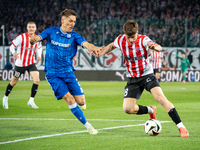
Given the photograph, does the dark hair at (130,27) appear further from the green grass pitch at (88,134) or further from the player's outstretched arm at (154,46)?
the green grass pitch at (88,134)

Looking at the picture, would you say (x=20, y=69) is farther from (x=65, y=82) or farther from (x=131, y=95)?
(x=131, y=95)

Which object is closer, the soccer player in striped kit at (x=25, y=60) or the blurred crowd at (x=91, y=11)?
the soccer player in striped kit at (x=25, y=60)

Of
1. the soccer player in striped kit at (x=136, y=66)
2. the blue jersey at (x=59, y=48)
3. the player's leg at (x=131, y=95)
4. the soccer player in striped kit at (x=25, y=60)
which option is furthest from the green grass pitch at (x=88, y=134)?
the soccer player in striped kit at (x=25, y=60)

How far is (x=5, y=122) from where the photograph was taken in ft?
24.0

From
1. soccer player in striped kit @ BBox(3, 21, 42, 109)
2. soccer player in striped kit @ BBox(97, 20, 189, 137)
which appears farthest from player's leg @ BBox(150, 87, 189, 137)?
soccer player in striped kit @ BBox(3, 21, 42, 109)

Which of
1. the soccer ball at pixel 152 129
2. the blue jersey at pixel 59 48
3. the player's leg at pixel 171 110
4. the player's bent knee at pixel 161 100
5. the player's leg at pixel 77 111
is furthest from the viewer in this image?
the blue jersey at pixel 59 48

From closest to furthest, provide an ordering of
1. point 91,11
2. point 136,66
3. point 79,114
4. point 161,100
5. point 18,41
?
point 161,100 < point 79,114 < point 136,66 < point 18,41 < point 91,11

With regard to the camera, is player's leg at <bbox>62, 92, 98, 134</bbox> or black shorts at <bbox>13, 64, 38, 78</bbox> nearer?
player's leg at <bbox>62, 92, 98, 134</bbox>

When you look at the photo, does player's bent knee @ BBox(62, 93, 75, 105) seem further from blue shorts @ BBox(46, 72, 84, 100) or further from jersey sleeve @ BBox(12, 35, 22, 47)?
jersey sleeve @ BBox(12, 35, 22, 47)

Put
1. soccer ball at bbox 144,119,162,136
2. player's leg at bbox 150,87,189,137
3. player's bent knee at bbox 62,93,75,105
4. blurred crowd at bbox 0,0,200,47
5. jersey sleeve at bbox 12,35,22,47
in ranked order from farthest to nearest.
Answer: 1. blurred crowd at bbox 0,0,200,47
2. jersey sleeve at bbox 12,35,22,47
3. player's bent knee at bbox 62,93,75,105
4. soccer ball at bbox 144,119,162,136
5. player's leg at bbox 150,87,189,137

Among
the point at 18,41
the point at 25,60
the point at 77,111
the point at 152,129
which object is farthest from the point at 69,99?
the point at 18,41

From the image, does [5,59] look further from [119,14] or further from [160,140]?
[160,140]

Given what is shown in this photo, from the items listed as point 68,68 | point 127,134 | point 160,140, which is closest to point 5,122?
point 68,68

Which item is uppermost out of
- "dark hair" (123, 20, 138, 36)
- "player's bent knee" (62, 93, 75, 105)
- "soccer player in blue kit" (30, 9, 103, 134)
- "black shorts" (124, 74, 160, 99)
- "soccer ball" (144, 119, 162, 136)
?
"dark hair" (123, 20, 138, 36)
